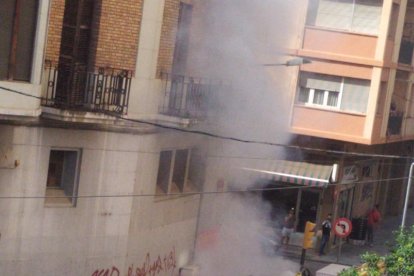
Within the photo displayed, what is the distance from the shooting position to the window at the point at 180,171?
1792 cm

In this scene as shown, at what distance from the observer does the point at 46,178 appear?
1530 centimetres

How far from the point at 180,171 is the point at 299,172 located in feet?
19.7

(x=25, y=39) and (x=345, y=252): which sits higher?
(x=25, y=39)

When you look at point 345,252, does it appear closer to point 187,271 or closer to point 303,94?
point 303,94

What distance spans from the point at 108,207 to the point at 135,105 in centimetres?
177

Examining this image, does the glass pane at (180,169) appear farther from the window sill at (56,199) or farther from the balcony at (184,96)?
the window sill at (56,199)

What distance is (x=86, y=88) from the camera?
15656 mm

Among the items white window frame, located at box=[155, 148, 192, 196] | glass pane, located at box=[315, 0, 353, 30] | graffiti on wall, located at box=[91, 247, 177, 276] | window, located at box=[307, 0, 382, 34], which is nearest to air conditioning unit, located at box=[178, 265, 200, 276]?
graffiti on wall, located at box=[91, 247, 177, 276]

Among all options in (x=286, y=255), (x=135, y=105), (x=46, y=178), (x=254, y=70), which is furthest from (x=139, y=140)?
(x=286, y=255)

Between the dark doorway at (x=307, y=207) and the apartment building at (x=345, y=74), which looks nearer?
the apartment building at (x=345, y=74)

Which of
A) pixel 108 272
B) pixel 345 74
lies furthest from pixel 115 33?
pixel 345 74

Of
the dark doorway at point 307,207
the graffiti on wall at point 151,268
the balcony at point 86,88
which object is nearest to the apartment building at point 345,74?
the dark doorway at point 307,207

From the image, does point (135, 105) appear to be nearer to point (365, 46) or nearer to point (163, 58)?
point (163, 58)

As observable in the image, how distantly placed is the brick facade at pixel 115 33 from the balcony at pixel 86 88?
0.65ft
